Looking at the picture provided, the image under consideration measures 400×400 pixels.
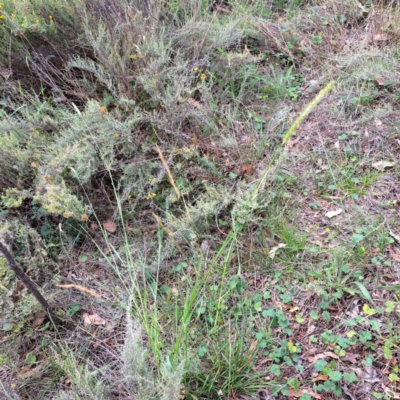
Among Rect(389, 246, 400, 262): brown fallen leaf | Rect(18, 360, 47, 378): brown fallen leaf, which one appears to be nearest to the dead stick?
Rect(18, 360, 47, 378): brown fallen leaf

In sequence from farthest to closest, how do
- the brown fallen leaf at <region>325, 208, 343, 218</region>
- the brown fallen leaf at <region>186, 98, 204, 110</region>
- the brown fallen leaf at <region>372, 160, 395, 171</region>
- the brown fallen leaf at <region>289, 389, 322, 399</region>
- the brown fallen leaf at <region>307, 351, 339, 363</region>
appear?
the brown fallen leaf at <region>186, 98, 204, 110</region> < the brown fallen leaf at <region>372, 160, 395, 171</region> < the brown fallen leaf at <region>325, 208, 343, 218</region> < the brown fallen leaf at <region>307, 351, 339, 363</region> < the brown fallen leaf at <region>289, 389, 322, 399</region>

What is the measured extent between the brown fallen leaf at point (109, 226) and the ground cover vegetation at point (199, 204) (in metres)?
0.02

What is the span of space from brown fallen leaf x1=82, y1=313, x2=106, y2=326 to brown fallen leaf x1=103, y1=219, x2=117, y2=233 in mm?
608

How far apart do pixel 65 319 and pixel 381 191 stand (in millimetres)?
2210

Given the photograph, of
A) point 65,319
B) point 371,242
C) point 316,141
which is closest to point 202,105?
point 316,141

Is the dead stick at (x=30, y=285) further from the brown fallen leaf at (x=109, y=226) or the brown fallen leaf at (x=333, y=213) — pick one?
the brown fallen leaf at (x=333, y=213)

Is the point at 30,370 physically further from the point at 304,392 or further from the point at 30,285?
the point at 304,392

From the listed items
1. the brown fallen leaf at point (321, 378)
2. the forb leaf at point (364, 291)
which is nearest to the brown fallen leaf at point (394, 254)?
the forb leaf at point (364, 291)

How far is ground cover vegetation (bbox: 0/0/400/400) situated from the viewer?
192 centimetres

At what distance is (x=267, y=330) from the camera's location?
2.06m

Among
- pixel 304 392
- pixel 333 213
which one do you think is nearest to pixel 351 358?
pixel 304 392

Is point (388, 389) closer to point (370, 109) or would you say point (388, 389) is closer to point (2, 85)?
point (370, 109)

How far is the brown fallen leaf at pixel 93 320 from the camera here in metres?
2.23

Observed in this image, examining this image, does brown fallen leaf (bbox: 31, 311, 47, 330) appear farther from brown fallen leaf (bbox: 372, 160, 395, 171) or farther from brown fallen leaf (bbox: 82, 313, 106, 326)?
brown fallen leaf (bbox: 372, 160, 395, 171)
